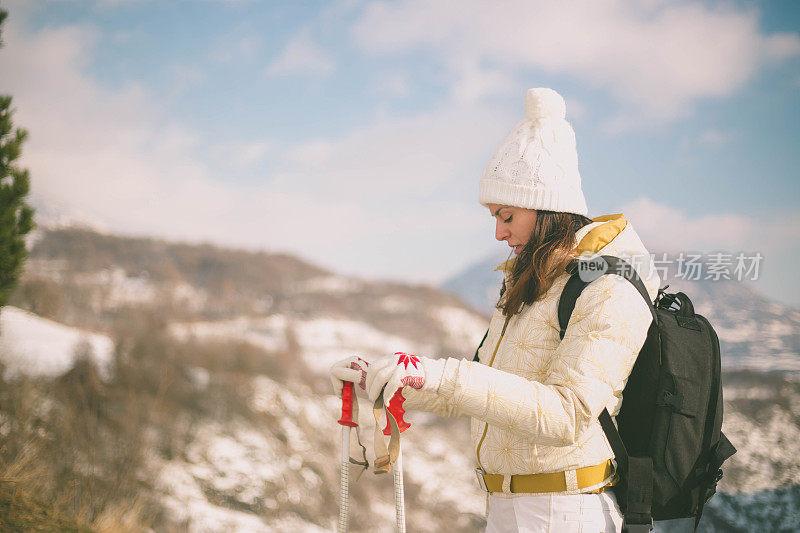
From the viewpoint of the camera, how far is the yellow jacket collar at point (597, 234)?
1.69 m

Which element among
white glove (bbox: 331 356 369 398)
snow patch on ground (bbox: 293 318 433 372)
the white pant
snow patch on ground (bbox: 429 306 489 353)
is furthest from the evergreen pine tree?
snow patch on ground (bbox: 429 306 489 353)

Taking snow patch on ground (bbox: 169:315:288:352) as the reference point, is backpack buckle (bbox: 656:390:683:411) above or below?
above

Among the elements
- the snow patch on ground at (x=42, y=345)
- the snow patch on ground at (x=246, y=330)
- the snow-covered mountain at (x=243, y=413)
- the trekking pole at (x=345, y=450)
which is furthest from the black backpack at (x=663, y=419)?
the snow patch on ground at (x=246, y=330)

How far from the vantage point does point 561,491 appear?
1.62 metres

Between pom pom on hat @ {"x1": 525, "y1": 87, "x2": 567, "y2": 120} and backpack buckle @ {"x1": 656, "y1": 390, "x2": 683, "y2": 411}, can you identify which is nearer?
backpack buckle @ {"x1": 656, "y1": 390, "x2": 683, "y2": 411}

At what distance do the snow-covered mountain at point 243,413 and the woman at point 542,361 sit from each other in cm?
487

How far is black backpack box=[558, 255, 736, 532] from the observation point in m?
1.60

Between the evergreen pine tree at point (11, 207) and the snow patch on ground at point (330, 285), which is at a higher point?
the evergreen pine tree at point (11, 207)

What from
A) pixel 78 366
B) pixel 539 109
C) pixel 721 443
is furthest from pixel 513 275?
pixel 78 366

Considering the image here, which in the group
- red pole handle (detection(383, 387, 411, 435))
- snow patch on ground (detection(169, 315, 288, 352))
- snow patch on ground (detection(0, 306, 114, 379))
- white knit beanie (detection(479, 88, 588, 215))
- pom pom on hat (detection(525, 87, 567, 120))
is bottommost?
snow patch on ground (detection(169, 315, 288, 352))

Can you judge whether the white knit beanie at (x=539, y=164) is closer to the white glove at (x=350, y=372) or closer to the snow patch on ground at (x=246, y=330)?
the white glove at (x=350, y=372)

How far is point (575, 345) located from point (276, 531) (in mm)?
7446

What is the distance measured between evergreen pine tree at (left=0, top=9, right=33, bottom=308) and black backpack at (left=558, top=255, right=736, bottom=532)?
3.83 meters

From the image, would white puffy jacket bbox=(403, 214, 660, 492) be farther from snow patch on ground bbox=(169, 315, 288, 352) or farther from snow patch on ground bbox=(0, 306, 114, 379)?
snow patch on ground bbox=(169, 315, 288, 352)
